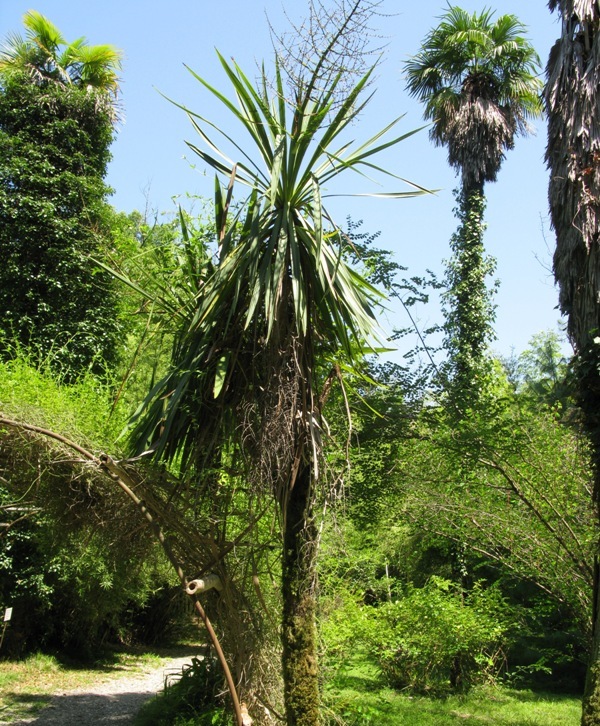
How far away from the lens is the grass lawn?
6.73 metres

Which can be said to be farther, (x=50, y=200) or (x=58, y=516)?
(x=50, y=200)

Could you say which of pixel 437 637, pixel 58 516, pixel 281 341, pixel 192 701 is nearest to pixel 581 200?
pixel 281 341

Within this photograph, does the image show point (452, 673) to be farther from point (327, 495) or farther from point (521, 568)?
point (327, 495)

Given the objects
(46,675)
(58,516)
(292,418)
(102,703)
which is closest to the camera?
(292,418)

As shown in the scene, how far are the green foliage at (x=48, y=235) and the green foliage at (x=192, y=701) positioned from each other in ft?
19.1

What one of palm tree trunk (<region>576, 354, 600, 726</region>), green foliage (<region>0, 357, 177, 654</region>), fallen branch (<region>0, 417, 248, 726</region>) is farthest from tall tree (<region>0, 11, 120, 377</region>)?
palm tree trunk (<region>576, 354, 600, 726</region>)

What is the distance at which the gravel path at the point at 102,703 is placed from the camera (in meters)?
8.45

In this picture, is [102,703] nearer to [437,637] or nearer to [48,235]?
[437,637]

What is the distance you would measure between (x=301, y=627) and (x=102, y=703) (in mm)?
6749

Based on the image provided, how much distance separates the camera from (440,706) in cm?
918

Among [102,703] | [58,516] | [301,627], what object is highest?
[58,516]

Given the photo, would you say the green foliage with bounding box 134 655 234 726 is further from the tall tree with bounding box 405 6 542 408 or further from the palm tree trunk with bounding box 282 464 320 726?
the tall tree with bounding box 405 6 542 408

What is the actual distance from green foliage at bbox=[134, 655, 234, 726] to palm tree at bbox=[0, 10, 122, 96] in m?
11.0

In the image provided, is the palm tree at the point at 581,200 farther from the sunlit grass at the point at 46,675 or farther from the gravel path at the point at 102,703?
the sunlit grass at the point at 46,675
